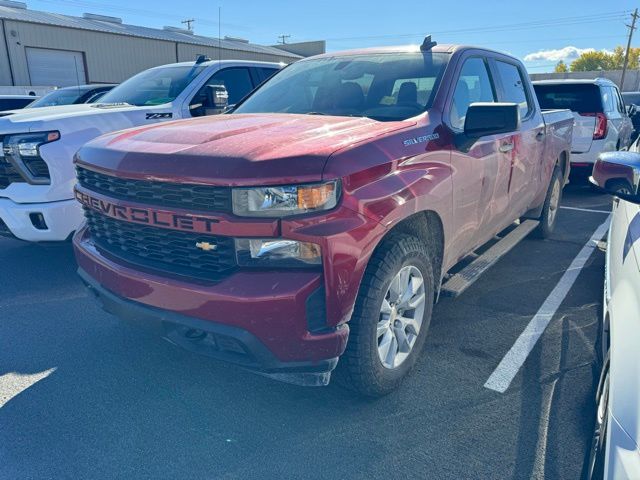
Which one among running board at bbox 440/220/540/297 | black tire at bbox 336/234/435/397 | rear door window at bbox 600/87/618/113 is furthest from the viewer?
rear door window at bbox 600/87/618/113

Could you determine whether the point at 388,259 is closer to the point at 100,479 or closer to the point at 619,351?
the point at 619,351

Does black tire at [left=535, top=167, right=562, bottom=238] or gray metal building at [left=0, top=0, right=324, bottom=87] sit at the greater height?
gray metal building at [left=0, top=0, right=324, bottom=87]

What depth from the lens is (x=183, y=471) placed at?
221cm

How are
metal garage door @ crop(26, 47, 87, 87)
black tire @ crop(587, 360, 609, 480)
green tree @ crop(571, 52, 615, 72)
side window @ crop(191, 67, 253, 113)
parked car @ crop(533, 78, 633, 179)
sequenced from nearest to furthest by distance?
black tire @ crop(587, 360, 609, 480) < side window @ crop(191, 67, 253, 113) < parked car @ crop(533, 78, 633, 179) < metal garage door @ crop(26, 47, 87, 87) < green tree @ crop(571, 52, 615, 72)

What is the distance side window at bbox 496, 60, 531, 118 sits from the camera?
413cm

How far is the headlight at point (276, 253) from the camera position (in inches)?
82.4

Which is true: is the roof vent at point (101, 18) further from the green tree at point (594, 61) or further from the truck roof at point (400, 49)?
the green tree at point (594, 61)

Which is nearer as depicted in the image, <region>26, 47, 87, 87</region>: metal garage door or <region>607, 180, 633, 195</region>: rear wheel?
<region>607, 180, 633, 195</region>: rear wheel

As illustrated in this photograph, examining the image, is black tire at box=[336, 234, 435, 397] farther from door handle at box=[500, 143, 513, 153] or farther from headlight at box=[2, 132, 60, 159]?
headlight at box=[2, 132, 60, 159]

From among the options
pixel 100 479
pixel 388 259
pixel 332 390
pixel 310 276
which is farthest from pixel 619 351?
pixel 100 479

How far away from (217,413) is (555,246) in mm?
Answer: 4385

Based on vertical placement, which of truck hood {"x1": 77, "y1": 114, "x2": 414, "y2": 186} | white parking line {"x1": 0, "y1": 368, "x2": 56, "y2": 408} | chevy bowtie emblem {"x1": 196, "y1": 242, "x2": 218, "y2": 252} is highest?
truck hood {"x1": 77, "y1": 114, "x2": 414, "y2": 186}

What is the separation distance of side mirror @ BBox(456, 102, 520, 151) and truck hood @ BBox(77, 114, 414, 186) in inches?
16.5

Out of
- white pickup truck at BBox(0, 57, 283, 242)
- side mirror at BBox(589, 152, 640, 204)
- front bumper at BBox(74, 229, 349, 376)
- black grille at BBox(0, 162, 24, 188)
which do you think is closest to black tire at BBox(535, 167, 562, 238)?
side mirror at BBox(589, 152, 640, 204)
